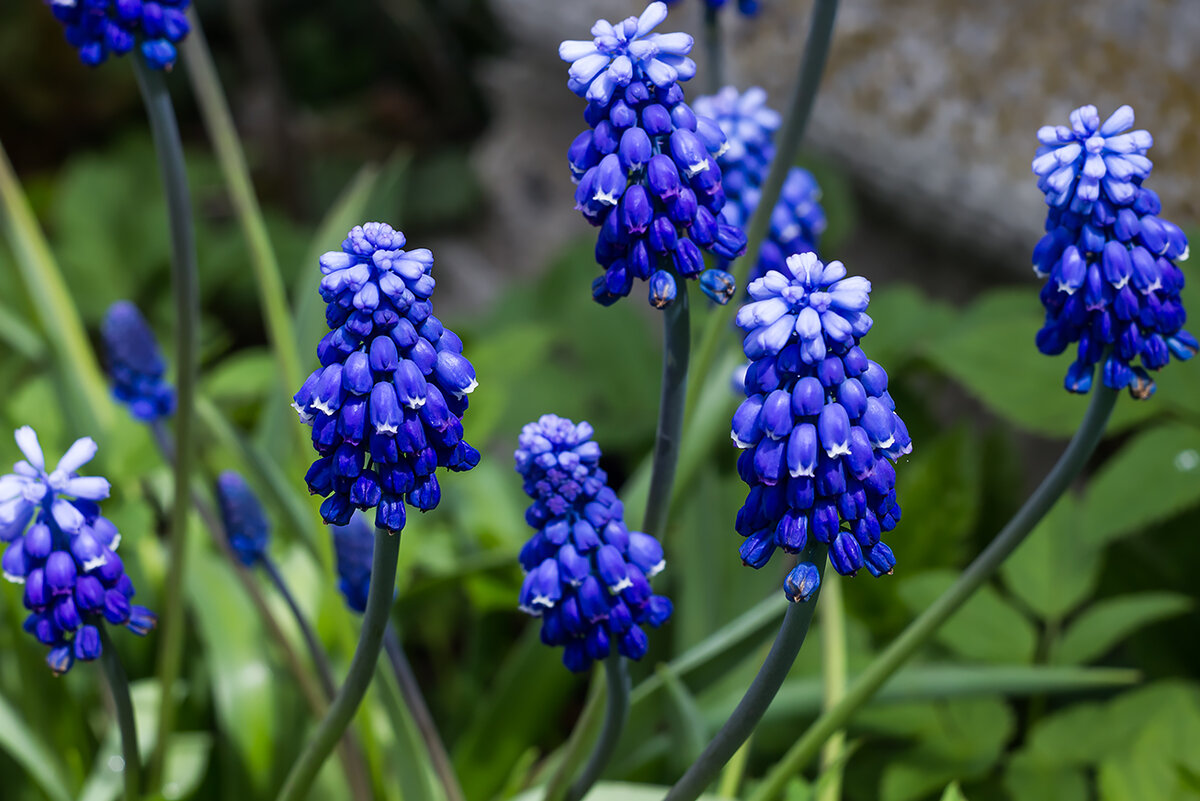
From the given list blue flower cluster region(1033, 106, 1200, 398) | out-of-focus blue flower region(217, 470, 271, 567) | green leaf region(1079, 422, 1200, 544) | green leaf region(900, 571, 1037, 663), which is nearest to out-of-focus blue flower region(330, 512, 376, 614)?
out-of-focus blue flower region(217, 470, 271, 567)

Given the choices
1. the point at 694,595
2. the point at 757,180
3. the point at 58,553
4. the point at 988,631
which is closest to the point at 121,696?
the point at 58,553

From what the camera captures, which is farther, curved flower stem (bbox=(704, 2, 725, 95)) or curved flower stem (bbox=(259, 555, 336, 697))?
curved flower stem (bbox=(704, 2, 725, 95))

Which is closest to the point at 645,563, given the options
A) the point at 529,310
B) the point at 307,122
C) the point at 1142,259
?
the point at 1142,259

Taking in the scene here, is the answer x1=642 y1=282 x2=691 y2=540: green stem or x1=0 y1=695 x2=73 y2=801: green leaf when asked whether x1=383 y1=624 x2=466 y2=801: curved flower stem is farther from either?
x1=0 y1=695 x2=73 y2=801: green leaf

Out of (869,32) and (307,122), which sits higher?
(307,122)

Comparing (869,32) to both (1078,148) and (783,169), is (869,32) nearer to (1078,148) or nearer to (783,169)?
(783,169)

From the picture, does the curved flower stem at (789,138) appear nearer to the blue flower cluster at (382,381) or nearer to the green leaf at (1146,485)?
the blue flower cluster at (382,381)
